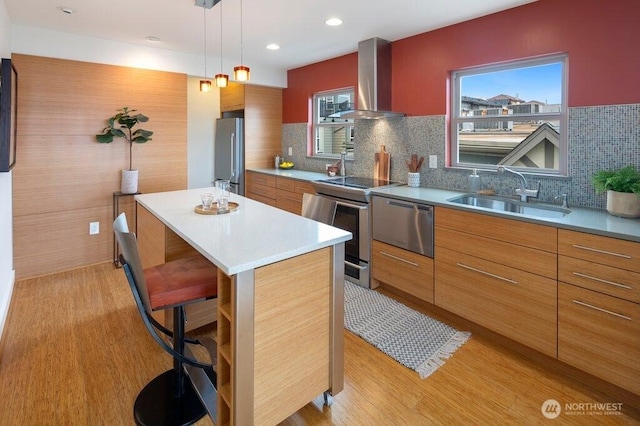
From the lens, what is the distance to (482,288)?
2424 millimetres

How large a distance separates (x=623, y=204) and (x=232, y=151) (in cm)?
437

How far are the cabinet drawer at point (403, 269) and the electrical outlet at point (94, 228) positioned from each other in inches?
118

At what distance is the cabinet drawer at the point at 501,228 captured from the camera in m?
2.07

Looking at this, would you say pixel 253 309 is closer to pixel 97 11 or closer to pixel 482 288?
pixel 482 288

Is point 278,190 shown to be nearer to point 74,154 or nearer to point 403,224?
point 403,224

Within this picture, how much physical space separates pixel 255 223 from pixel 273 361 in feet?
2.50

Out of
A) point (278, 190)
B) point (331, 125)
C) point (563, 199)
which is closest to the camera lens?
point (563, 199)

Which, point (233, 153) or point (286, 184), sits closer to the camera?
point (286, 184)

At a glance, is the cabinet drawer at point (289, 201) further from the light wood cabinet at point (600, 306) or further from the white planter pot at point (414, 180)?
the light wood cabinet at point (600, 306)

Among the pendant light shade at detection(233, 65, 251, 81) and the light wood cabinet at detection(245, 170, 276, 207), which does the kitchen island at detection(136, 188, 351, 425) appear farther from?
the light wood cabinet at detection(245, 170, 276, 207)

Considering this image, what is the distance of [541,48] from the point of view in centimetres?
264

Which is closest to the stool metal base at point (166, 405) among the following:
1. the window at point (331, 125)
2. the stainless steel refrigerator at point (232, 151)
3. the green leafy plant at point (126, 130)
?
the green leafy plant at point (126, 130)

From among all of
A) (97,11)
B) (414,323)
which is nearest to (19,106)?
(97,11)

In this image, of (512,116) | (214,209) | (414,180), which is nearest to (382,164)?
(414,180)
